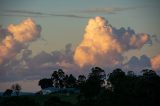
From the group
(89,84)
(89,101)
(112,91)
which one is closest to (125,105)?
(112,91)

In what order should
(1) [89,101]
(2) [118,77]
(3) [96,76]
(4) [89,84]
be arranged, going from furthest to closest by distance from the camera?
(3) [96,76] → (4) [89,84] → (2) [118,77] → (1) [89,101]

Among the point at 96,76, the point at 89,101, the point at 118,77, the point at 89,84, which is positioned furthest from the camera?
the point at 96,76

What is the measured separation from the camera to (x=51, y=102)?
313 feet

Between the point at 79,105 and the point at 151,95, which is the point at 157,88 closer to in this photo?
the point at 151,95

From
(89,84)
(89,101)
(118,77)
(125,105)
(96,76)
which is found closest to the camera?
(125,105)

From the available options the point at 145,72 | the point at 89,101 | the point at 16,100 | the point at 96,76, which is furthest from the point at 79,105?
the point at 96,76

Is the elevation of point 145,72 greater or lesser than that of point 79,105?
greater

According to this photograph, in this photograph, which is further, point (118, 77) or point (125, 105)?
point (118, 77)

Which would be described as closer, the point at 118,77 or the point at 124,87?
the point at 124,87

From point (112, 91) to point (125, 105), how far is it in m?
4.33

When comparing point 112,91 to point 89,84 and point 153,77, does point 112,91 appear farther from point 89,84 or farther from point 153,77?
point 89,84

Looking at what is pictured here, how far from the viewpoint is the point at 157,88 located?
96.8 meters

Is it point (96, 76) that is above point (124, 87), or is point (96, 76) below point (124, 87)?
above

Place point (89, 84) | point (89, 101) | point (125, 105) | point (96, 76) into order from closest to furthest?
point (125, 105), point (89, 101), point (89, 84), point (96, 76)
